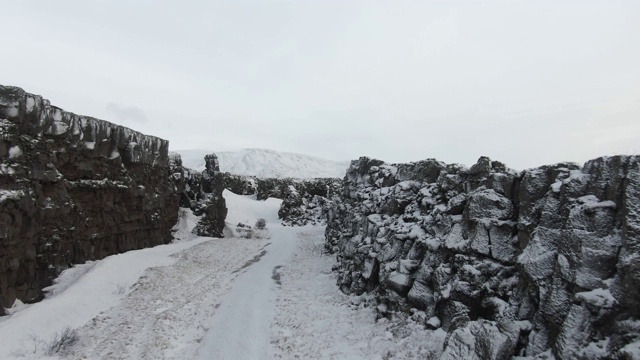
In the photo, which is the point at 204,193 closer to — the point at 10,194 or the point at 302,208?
the point at 302,208

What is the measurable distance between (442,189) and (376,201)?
227 inches

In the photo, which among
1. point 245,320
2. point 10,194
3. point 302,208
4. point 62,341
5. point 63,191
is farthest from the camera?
point 302,208

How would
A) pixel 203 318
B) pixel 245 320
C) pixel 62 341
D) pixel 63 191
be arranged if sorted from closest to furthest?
pixel 62 341, pixel 245 320, pixel 203 318, pixel 63 191

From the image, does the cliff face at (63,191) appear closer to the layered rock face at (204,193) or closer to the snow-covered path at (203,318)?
the snow-covered path at (203,318)

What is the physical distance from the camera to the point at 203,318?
16.5 metres

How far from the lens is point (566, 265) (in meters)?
8.82

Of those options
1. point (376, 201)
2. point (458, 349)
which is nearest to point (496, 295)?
point (458, 349)

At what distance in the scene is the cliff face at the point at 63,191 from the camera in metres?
16.2

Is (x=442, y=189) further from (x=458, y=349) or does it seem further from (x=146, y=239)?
(x=146, y=239)

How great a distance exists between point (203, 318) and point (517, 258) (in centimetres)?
1282

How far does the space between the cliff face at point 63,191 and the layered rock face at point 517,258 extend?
51.4ft

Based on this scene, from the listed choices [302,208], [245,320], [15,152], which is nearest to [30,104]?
[15,152]

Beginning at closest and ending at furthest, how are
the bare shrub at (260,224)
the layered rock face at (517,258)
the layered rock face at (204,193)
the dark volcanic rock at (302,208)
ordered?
the layered rock face at (517,258) < the layered rock face at (204,193) < the bare shrub at (260,224) < the dark volcanic rock at (302,208)

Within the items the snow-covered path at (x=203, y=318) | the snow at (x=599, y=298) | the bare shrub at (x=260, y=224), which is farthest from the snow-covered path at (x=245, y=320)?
the bare shrub at (x=260, y=224)
